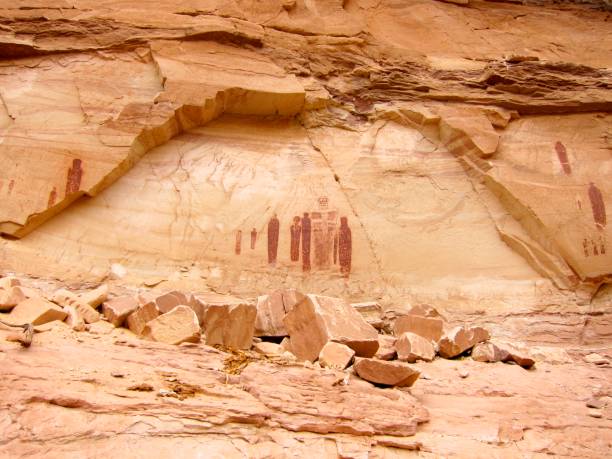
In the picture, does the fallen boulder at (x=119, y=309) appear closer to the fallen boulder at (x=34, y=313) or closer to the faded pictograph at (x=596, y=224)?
the fallen boulder at (x=34, y=313)

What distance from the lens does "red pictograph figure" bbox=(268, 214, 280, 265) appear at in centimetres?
599

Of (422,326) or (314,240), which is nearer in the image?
(422,326)

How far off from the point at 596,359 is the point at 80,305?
168 inches

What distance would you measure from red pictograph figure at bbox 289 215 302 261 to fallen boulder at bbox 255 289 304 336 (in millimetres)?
1116

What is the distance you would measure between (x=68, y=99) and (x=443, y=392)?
192 inches

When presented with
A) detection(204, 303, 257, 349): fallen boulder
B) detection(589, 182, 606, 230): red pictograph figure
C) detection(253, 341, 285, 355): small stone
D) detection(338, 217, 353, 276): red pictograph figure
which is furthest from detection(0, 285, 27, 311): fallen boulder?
detection(589, 182, 606, 230): red pictograph figure

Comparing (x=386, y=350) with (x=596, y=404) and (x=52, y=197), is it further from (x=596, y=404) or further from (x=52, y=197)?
(x=52, y=197)

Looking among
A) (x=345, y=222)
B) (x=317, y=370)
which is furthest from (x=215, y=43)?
(x=317, y=370)

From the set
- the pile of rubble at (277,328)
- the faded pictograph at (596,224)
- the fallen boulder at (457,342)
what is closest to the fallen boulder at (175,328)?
the pile of rubble at (277,328)

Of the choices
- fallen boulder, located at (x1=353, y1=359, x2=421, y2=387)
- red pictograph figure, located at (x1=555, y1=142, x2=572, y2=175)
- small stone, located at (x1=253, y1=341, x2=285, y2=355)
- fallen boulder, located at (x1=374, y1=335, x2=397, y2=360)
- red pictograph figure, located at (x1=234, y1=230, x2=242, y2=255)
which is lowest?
fallen boulder, located at (x1=374, y1=335, x2=397, y2=360)

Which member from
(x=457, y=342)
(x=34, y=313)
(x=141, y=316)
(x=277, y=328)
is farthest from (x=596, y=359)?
(x=34, y=313)

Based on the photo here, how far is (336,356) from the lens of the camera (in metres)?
3.59

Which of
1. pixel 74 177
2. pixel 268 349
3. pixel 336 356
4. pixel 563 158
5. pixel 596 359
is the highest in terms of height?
pixel 563 158

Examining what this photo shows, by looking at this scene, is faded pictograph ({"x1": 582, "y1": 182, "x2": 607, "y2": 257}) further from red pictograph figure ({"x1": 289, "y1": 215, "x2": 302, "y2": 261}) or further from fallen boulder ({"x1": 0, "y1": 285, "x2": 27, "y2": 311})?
fallen boulder ({"x1": 0, "y1": 285, "x2": 27, "y2": 311})
